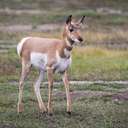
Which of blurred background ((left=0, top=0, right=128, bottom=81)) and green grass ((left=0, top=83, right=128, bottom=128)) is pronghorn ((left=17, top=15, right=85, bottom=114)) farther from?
blurred background ((left=0, top=0, right=128, bottom=81))

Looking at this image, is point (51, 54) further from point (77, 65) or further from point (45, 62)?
point (77, 65)

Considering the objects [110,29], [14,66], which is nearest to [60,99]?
[14,66]

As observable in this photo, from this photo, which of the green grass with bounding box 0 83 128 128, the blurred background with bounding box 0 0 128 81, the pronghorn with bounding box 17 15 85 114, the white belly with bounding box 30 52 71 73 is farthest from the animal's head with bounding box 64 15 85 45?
the blurred background with bounding box 0 0 128 81

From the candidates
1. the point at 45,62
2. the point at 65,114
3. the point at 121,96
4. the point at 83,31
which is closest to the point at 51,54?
the point at 45,62

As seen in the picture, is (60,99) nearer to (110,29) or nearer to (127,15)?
(110,29)

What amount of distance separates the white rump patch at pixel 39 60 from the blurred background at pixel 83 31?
21.4 feet

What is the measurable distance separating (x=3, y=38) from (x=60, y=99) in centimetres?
2064

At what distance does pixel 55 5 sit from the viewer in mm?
56469

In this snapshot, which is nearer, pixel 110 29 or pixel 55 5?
pixel 110 29

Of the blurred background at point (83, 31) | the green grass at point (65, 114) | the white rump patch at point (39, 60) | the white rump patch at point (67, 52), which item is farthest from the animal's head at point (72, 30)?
the blurred background at point (83, 31)

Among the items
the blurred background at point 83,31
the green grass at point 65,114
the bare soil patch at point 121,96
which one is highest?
the green grass at point 65,114

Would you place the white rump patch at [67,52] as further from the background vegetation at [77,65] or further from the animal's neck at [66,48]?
the background vegetation at [77,65]

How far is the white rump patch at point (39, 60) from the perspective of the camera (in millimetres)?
15119

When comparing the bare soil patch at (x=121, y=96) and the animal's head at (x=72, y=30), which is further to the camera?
the bare soil patch at (x=121, y=96)
